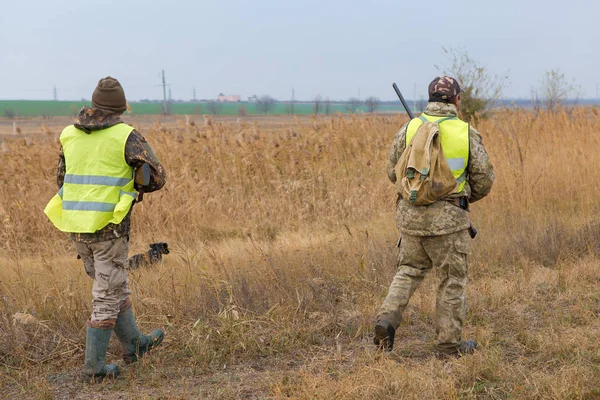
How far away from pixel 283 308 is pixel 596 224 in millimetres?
4548

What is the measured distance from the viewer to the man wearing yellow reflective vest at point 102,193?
4449 mm

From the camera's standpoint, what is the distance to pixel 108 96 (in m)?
4.50

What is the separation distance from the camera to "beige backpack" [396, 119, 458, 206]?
4562 millimetres

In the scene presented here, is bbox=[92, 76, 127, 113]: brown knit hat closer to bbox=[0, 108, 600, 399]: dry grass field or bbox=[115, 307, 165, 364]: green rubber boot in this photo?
bbox=[115, 307, 165, 364]: green rubber boot

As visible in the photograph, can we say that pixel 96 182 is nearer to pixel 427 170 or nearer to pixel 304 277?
pixel 427 170

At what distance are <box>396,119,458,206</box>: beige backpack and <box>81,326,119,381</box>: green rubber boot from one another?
7.40 feet

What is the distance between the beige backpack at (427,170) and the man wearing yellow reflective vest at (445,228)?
91 millimetres

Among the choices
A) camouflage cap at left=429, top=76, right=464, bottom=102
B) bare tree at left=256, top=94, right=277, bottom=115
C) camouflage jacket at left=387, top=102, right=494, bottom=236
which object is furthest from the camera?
bare tree at left=256, top=94, right=277, bottom=115

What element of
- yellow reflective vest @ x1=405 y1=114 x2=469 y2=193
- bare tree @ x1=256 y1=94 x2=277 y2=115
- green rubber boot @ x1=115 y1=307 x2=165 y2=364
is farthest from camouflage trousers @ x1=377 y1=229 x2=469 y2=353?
bare tree @ x1=256 y1=94 x2=277 y2=115

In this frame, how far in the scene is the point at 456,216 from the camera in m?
4.67

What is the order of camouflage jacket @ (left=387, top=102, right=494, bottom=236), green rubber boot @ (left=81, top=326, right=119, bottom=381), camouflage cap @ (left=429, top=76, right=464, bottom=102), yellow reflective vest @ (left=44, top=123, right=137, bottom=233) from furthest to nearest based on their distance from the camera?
camouflage cap @ (left=429, top=76, right=464, bottom=102) < camouflage jacket @ (left=387, top=102, right=494, bottom=236) < green rubber boot @ (left=81, top=326, right=119, bottom=381) < yellow reflective vest @ (left=44, top=123, right=137, bottom=233)

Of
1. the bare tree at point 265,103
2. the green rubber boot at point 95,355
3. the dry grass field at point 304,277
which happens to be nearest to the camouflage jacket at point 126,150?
the green rubber boot at point 95,355

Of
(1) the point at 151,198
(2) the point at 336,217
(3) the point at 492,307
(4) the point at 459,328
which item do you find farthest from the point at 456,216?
(1) the point at 151,198

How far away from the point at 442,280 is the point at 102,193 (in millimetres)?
2404
